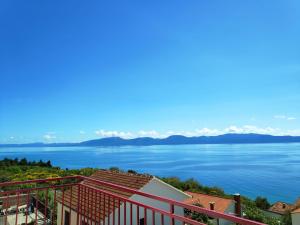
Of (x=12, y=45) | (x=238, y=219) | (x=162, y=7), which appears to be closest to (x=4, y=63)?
(x=12, y=45)

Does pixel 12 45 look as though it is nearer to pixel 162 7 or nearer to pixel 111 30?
pixel 111 30

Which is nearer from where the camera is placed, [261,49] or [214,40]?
[214,40]

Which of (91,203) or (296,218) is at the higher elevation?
(91,203)

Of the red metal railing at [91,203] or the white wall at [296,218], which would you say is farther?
the white wall at [296,218]

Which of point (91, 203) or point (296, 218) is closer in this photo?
point (91, 203)

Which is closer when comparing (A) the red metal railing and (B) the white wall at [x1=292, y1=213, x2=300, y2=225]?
(A) the red metal railing

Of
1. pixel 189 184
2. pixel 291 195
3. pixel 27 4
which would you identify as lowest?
pixel 291 195

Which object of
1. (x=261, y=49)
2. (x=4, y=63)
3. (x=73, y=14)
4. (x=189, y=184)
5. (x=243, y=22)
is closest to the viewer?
(x=73, y=14)

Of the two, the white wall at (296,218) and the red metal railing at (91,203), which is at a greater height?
the red metal railing at (91,203)

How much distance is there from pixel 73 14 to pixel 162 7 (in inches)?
136

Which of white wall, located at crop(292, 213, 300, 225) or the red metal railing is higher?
the red metal railing

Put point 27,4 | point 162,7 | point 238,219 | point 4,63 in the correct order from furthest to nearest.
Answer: point 4,63 < point 162,7 < point 27,4 < point 238,219

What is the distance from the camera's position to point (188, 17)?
415 inches

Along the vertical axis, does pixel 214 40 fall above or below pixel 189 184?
above
